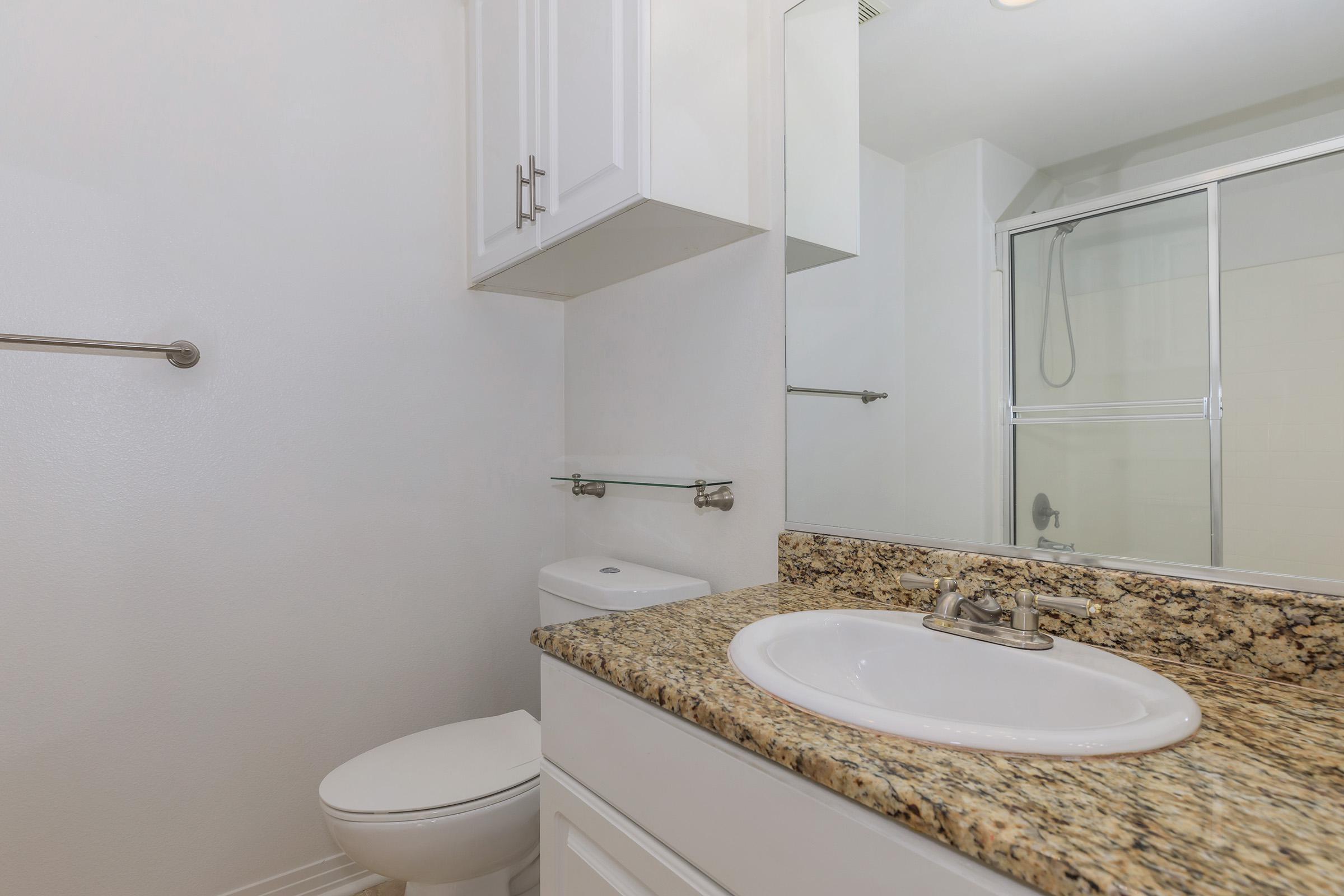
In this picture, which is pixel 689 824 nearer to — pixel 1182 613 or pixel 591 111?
pixel 1182 613

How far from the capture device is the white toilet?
3.79 ft

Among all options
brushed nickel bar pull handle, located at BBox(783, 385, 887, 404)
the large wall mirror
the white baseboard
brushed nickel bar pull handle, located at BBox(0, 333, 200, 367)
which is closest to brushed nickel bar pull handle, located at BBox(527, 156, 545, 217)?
the large wall mirror

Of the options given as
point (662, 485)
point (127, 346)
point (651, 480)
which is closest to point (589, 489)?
point (651, 480)

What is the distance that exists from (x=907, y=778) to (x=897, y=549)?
60 centimetres

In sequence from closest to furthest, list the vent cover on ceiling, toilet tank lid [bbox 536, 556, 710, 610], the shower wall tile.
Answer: the shower wall tile → the vent cover on ceiling → toilet tank lid [bbox 536, 556, 710, 610]

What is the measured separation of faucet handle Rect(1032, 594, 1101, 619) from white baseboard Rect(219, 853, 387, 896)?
157 cm

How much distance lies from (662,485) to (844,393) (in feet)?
1.53

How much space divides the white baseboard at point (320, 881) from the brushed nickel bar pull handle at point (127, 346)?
1.18 m

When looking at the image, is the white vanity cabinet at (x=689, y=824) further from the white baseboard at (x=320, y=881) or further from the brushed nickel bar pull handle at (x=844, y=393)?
the white baseboard at (x=320, y=881)

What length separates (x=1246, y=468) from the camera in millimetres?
744

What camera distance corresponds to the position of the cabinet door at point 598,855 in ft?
2.27

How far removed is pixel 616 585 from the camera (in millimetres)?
1422

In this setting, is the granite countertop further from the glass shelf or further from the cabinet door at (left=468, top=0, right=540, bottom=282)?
the cabinet door at (left=468, top=0, right=540, bottom=282)

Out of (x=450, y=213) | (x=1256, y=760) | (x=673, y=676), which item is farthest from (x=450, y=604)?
(x=1256, y=760)
